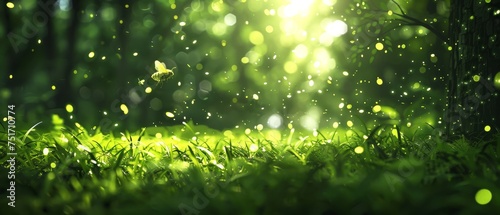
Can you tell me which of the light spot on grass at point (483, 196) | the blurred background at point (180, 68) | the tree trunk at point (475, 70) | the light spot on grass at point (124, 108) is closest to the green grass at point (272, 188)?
the light spot on grass at point (483, 196)

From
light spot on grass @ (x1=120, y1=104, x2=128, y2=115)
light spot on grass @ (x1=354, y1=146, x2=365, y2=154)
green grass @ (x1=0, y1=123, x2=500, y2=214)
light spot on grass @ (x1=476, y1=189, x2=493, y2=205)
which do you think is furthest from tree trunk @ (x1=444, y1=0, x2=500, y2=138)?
light spot on grass @ (x1=120, y1=104, x2=128, y2=115)

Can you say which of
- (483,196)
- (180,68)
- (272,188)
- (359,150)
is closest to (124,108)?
(180,68)

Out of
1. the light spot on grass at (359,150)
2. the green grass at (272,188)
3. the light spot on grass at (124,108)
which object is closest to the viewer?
the green grass at (272,188)

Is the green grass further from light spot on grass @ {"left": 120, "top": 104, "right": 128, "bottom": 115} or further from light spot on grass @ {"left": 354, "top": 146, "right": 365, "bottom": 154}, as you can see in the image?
light spot on grass @ {"left": 120, "top": 104, "right": 128, "bottom": 115}

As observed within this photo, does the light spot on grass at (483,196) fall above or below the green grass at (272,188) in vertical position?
below

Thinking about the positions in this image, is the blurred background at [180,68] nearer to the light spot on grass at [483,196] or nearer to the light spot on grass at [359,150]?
the light spot on grass at [359,150]

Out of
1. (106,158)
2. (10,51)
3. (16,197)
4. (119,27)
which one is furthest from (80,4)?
(16,197)

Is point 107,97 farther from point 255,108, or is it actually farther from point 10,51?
point 255,108

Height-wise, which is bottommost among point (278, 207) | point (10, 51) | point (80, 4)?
point (278, 207)
